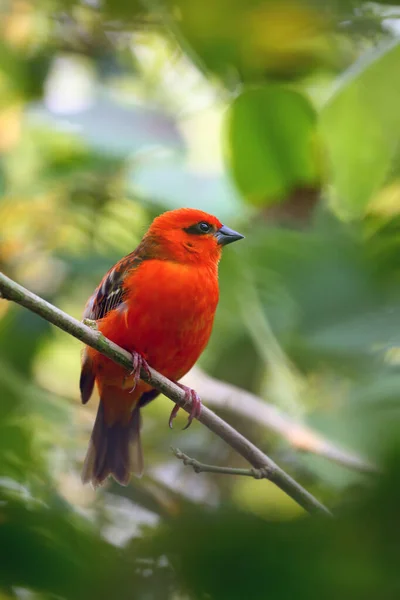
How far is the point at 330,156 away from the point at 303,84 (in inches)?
70.1

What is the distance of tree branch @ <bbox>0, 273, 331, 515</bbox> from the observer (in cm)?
151

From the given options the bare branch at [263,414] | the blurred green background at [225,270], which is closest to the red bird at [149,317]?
the blurred green background at [225,270]

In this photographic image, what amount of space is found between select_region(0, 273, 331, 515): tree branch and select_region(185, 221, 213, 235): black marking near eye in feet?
3.52

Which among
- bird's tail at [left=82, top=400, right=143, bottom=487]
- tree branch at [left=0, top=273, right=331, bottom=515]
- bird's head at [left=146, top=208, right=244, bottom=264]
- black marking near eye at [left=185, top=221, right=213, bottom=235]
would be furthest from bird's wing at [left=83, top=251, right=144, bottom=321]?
tree branch at [left=0, top=273, right=331, bottom=515]

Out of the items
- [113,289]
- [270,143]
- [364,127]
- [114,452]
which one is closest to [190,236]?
[113,289]

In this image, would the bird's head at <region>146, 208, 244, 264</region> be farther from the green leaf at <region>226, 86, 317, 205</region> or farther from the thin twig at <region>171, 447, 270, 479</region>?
the thin twig at <region>171, 447, 270, 479</region>

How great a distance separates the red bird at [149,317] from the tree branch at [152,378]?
343 millimetres

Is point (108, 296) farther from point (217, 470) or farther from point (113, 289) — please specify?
point (217, 470)

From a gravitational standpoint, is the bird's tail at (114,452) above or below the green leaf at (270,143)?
below

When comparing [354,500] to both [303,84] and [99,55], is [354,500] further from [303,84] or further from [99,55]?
[99,55]

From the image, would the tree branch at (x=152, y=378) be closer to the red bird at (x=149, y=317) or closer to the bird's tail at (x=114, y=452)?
the red bird at (x=149, y=317)

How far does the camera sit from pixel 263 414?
3.58m

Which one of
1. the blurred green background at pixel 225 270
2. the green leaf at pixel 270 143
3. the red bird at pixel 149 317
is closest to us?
the blurred green background at pixel 225 270

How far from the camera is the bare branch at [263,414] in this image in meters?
3.08
